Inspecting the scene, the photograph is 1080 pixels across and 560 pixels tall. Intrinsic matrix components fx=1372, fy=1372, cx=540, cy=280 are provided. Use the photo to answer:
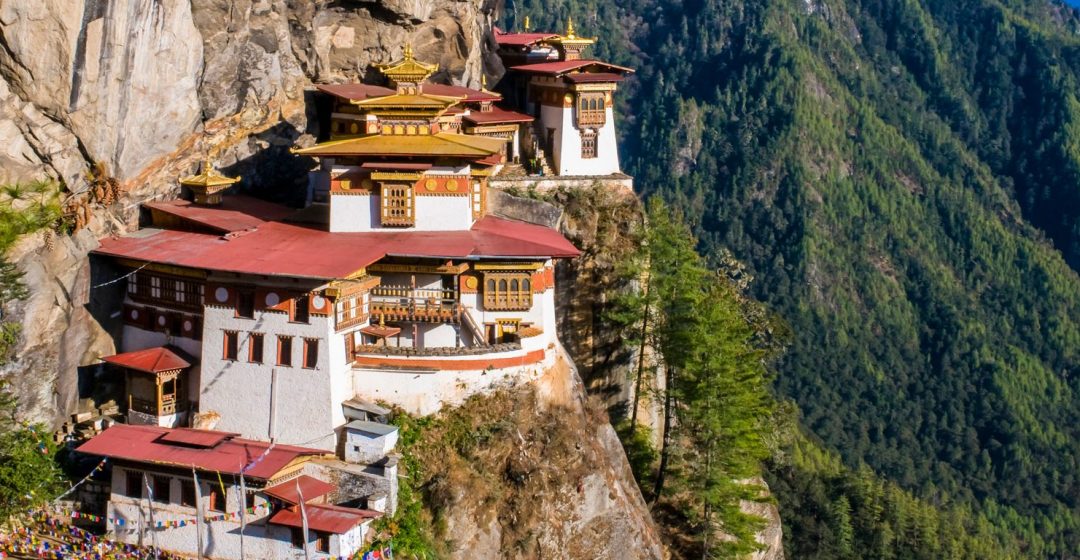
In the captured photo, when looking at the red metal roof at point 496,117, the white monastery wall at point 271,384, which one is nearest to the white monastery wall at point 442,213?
the white monastery wall at point 271,384

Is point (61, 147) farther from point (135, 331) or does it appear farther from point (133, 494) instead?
point (133, 494)

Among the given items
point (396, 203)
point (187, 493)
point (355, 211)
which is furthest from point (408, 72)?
point (187, 493)

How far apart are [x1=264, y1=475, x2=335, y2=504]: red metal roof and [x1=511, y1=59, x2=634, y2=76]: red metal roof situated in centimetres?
3124

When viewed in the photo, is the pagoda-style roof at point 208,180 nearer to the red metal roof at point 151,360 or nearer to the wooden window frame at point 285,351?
the red metal roof at point 151,360

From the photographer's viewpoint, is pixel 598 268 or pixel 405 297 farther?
pixel 598 268

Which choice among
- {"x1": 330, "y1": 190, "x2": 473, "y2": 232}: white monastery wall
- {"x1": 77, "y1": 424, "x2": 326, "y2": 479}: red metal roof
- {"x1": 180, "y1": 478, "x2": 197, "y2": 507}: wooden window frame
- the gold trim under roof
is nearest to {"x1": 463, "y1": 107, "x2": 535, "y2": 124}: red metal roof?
{"x1": 330, "y1": 190, "x2": 473, "y2": 232}: white monastery wall

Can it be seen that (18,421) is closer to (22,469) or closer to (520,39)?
(22,469)

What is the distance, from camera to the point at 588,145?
238 ft

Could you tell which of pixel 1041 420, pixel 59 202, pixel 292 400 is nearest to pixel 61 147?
pixel 59 202

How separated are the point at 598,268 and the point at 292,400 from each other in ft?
64.1

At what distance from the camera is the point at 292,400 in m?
50.0

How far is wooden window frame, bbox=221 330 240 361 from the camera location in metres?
50.7

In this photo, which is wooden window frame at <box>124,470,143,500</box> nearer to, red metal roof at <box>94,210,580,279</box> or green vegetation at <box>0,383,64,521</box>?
green vegetation at <box>0,383,64,521</box>

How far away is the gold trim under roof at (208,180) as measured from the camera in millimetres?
58656
